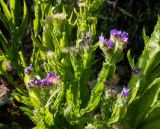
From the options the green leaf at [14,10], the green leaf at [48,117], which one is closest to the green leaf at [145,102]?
the green leaf at [48,117]

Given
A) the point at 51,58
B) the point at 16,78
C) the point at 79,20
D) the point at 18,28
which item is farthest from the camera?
the point at 16,78

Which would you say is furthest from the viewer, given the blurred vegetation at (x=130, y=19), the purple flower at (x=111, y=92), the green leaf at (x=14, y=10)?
the blurred vegetation at (x=130, y=19)

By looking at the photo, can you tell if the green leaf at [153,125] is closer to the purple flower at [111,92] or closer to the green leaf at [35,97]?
the purple flower at [111,92]

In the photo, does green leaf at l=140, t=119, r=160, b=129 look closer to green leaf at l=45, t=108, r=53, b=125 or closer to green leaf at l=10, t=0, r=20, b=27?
green leaf at l=45, t=108, r=53, b=125

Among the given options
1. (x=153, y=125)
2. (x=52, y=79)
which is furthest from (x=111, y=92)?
(x=153, y=125)

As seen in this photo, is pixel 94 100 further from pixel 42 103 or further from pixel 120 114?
pixel 42 103

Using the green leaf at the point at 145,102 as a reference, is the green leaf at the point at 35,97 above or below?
above

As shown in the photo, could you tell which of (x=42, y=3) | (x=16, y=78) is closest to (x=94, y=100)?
(x=42, y=3)

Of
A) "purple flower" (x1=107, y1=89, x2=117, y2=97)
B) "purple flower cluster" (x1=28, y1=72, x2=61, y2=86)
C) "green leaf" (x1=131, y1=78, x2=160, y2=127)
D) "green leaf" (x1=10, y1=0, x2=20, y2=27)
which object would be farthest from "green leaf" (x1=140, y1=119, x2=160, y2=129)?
"green leaf" (x1=10, y1=0, x2=20, y2=27)

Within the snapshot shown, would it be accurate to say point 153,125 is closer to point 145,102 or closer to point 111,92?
point 145,102

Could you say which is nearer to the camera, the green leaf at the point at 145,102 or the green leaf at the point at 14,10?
the green leaf at the point at 145,102

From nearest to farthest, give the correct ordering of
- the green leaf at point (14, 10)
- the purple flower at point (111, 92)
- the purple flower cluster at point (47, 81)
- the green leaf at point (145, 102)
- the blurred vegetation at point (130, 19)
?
1. the purple flower cluster at point (47, 81)
2. the purple flower at point (111, 92)
3. the green leaf at point (145, 102)
4. the green leaf at point (14, 10)
5. the blurred vegetation at point (130, 19)
